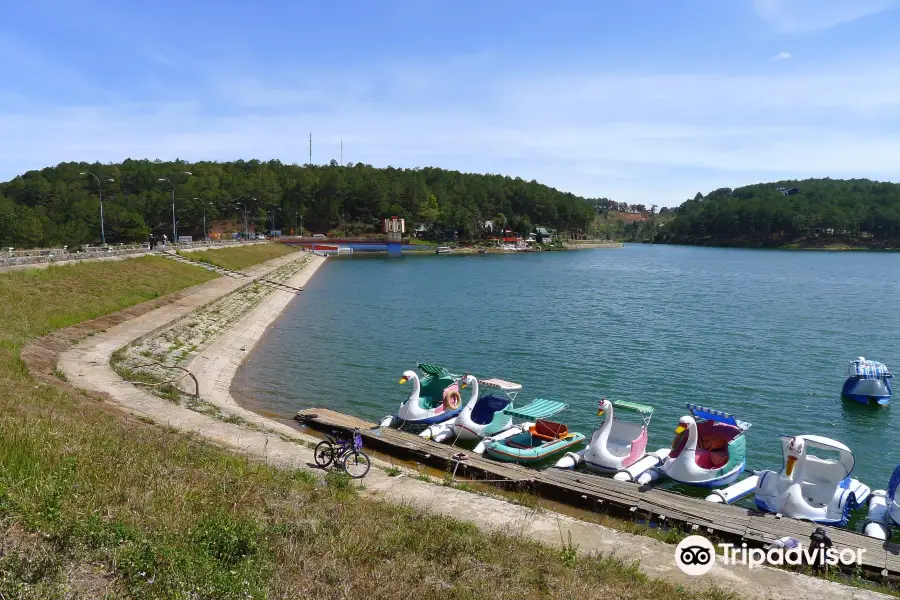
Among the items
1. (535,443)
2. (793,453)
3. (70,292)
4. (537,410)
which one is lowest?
(535,443)

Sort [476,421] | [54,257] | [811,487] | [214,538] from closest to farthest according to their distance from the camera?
[214,538] → [811,487] → [476,421] → [54,257]

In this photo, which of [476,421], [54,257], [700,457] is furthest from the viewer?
[54,257]

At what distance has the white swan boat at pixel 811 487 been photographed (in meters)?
15.4

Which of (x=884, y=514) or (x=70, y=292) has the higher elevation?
(x=70, y=292)

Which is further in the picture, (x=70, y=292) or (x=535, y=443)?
(x=70, y=292)

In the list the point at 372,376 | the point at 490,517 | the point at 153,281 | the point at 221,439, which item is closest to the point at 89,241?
the point at 153,281

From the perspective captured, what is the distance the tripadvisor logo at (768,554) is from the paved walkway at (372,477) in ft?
1.24

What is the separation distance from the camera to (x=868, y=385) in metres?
26.4

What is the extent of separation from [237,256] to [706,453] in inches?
2853

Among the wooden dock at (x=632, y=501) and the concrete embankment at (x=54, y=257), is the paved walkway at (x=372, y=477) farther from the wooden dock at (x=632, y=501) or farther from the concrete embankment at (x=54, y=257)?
the concrete embankment at (x=54, y=257)

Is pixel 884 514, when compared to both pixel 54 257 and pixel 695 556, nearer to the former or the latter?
pixel 695 556

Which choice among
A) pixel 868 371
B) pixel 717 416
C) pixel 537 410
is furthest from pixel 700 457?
pixel 868 371

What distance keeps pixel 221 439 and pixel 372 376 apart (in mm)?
14231

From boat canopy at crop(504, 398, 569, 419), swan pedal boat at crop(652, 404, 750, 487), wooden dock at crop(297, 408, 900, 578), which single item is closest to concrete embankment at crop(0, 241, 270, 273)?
wooden dock at crop(297, 408, 900, 578)
